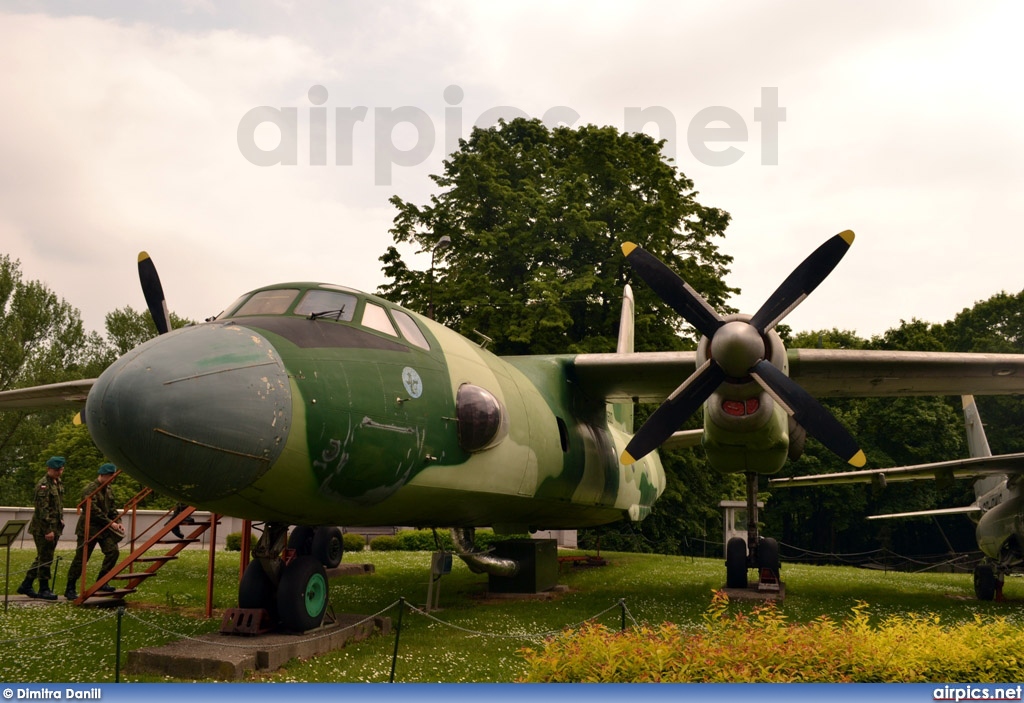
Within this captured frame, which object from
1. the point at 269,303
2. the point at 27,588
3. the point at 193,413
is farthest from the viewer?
the point at 27,588

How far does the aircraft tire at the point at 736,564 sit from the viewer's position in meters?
14.4

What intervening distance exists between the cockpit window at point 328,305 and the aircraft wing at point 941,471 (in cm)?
1052

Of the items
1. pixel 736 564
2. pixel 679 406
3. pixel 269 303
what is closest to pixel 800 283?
pixel 679 406

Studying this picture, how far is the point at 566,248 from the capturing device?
24000mm

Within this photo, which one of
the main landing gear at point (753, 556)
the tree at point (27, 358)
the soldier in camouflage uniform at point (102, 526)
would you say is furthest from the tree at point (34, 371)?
the main landing gear at point (753, 556)

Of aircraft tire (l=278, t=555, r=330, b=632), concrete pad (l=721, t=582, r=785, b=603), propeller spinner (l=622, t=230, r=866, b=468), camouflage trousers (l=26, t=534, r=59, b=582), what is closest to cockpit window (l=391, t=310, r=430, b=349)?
aircraft tire (l=278, t=555, r=330, b=632)

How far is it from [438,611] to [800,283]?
7036mm

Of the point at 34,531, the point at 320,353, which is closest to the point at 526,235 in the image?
the point at 34,531

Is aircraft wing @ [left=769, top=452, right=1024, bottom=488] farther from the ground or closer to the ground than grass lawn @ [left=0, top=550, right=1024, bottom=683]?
farther from the ground

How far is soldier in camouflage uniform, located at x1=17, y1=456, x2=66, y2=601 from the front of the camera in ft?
42.4

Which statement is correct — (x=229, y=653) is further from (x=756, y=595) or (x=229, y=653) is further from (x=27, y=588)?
(x=756, y=595)

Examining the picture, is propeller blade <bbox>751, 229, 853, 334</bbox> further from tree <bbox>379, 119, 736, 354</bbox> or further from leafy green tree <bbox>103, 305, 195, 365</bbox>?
leafy green tree <bbox>103, 305, 195, 365</bbox>

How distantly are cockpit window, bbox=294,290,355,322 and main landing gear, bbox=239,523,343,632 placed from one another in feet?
7.77

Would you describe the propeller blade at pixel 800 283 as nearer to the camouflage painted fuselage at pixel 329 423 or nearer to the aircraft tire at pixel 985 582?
the camouflage painted fuselage at pixel 329 423
